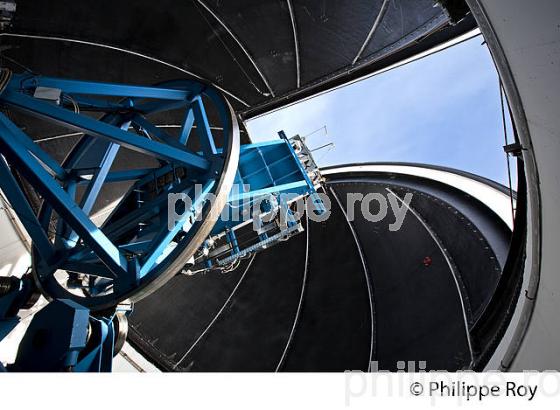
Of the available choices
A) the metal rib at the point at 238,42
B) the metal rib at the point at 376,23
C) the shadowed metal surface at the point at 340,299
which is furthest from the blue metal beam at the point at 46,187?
the metal rib at the point at 376,23

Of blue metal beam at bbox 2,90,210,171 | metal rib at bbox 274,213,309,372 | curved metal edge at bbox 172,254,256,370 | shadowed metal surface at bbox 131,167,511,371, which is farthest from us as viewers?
metal rib at bbox 274,213,309,372

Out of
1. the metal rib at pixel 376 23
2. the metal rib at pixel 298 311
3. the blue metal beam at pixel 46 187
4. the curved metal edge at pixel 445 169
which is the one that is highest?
the metal rib at pixel 376 23

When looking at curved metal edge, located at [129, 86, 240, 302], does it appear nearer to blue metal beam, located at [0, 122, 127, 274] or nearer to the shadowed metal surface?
blue metal beam, located at [0, 122, 127, 274]

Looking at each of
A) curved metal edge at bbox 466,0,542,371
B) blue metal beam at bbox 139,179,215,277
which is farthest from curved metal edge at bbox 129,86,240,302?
curved metal edge at bbox 466,0,542,371

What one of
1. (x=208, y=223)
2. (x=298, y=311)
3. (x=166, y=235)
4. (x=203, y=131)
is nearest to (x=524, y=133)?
(x=208, y=223)

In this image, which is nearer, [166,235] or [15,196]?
[15,196]

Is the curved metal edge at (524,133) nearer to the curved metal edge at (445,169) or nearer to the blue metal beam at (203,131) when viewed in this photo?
the blue metal beam at (203,131)

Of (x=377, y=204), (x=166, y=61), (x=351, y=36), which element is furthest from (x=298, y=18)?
(x=377, y=204)

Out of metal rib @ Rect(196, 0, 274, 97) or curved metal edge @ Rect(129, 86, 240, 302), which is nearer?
curved metal edge @ Rect(129, 86, 240, 302)

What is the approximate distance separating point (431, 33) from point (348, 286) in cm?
675

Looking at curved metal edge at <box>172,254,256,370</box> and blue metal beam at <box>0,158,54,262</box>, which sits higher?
blue metal beam at <box>0,158,54,262</box>

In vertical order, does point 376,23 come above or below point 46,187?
above

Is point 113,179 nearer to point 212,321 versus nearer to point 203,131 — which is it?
point 203,131

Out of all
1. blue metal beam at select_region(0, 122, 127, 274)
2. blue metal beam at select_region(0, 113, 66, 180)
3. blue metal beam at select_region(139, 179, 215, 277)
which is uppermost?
blue metal beam at select_region(0, 113, 66, 180)
